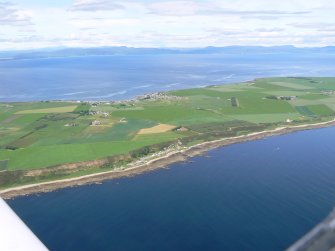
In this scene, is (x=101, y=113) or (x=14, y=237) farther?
(x=101, y=113)

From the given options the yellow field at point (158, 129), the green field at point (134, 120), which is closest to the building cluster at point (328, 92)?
the green field at point (134, 120)

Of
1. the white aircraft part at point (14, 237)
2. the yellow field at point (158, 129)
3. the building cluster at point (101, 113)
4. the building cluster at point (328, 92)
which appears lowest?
the yellow field at point (158, 129)

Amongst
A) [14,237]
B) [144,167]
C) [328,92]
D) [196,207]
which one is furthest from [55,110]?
[14,237]

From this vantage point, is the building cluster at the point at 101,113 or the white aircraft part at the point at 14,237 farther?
the building cluster at the point at 101,113

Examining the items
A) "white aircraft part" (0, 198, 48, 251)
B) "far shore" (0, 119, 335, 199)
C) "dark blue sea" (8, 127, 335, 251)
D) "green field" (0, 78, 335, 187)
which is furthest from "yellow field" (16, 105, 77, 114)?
"white aircraft part" (0, 198, 48, 251)

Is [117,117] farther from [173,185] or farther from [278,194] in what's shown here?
[278,194]

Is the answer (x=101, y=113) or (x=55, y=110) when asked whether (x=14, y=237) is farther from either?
(x=55, y=110)

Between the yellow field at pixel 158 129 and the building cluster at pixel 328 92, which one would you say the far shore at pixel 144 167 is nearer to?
the yellow field at pixel 158 129
